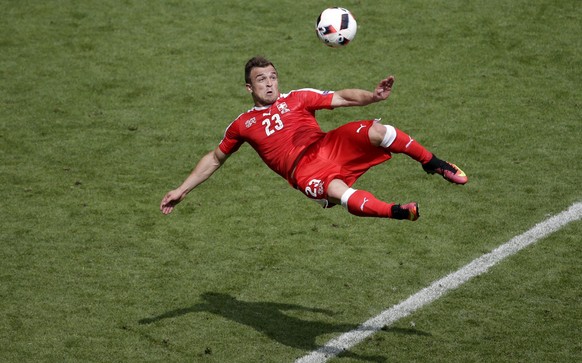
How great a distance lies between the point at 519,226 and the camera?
14.8 metres

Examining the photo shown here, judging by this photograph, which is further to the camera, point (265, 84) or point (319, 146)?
point (265, 84)

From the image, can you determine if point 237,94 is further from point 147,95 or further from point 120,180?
point 120,180

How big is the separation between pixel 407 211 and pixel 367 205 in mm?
526

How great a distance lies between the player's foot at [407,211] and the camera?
11.0 metres

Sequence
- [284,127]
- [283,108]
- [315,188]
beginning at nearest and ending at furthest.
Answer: [315,188]
[284,127]
[283,108]

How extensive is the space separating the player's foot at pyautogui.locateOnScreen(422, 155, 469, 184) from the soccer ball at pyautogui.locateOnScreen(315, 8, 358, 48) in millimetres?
1951

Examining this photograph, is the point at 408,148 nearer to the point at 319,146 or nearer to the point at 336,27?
the point at 319,146

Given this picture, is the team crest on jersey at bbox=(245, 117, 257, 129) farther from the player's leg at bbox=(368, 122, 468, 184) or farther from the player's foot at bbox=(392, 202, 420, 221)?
the player's foot at bbox=(392, 202, 420, 221)

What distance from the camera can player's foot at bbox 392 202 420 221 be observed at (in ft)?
35.9

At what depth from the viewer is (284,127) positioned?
1261cm

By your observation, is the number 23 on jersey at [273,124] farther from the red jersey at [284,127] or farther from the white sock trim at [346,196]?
the white sock trim at [346,196]

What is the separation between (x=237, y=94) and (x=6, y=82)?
4126 mm

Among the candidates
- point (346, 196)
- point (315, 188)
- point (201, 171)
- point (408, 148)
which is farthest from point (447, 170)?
point (201, 171)

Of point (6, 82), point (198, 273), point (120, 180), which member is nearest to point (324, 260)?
point (198, 273)
